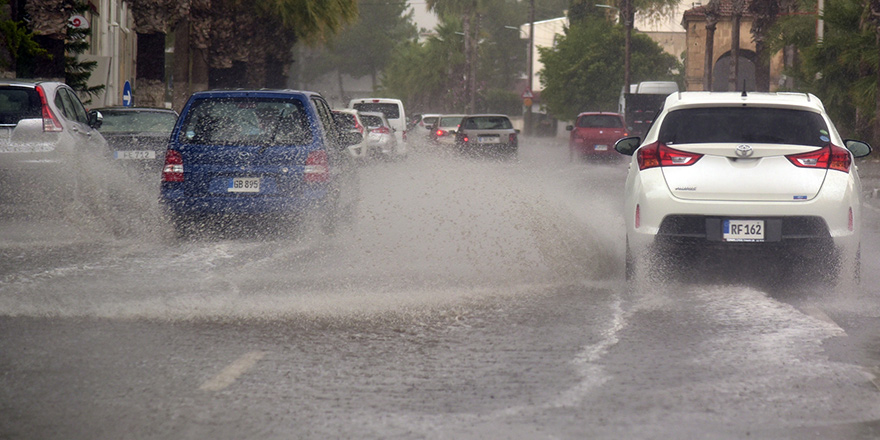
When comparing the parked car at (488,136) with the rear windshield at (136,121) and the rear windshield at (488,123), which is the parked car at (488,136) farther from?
the rear windshield at (136,121)

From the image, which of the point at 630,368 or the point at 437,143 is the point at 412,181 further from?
the point at 437,143

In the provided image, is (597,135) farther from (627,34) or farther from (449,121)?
(627,34)

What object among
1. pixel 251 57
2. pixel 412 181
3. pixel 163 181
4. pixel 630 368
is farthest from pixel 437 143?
pixel 630 368

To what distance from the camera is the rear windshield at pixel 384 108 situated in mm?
36469

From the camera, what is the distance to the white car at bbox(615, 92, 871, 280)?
9172mm

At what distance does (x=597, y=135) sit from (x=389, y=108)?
609 centimetres

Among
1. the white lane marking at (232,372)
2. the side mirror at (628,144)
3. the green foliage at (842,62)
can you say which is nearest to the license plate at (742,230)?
the side mirror at (628,144)

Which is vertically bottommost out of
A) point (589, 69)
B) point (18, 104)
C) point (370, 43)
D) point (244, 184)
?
point (244, 184)

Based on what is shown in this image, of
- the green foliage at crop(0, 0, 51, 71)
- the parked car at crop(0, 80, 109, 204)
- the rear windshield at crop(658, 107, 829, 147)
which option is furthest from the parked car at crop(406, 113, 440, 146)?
the rear windshield at crop(658, 107, 829, 147)

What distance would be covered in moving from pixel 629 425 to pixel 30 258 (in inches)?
301

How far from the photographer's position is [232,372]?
6332 mm

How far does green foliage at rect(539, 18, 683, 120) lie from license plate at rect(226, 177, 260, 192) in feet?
206

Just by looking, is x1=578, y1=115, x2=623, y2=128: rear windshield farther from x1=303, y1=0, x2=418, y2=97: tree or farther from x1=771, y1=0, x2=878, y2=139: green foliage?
x1=303, y1=0, x2=418, y2=97: tree

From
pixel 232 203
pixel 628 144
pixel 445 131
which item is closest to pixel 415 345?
pixel 628 144
